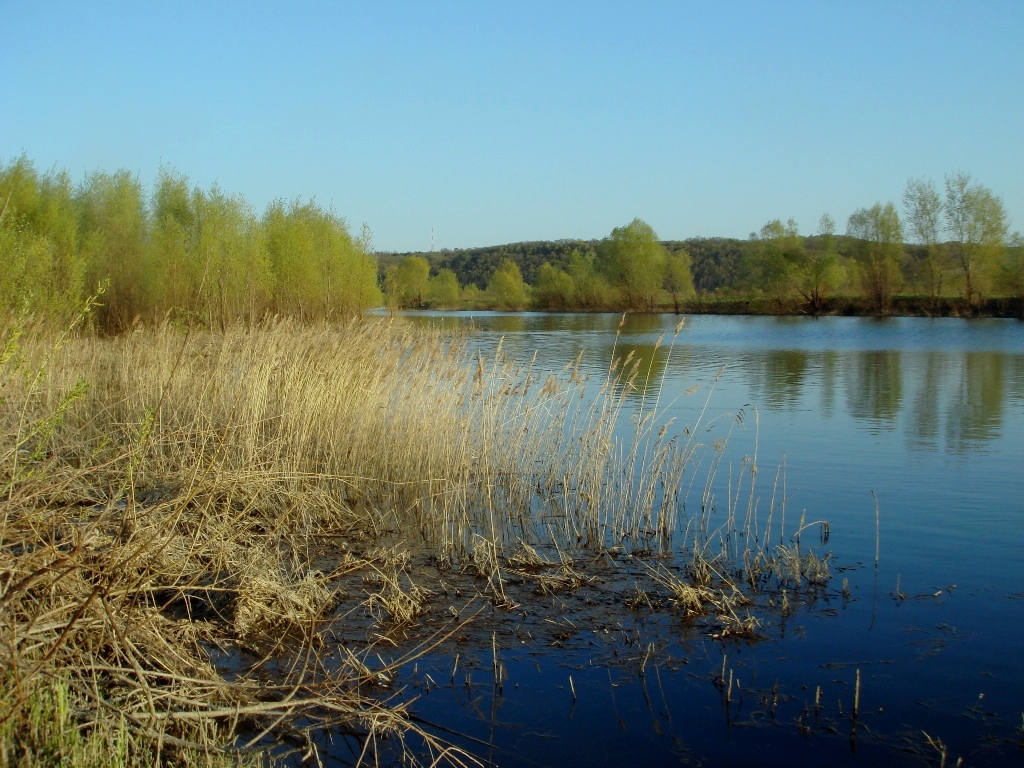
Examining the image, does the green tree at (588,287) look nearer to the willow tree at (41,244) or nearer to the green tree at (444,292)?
the green tree at (444,292)

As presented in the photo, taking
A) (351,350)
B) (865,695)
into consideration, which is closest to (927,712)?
(865,695)

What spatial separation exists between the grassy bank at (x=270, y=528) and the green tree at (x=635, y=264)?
50457 millimetres

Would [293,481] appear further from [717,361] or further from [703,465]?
[717,361]

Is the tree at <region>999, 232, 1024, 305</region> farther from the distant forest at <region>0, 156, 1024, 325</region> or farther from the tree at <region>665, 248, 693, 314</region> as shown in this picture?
the tree at <region>665, 248, 693, 314</region>

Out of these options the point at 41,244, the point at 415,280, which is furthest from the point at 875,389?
the point at 415,280

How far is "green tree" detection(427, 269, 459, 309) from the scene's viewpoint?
73963 millimetres

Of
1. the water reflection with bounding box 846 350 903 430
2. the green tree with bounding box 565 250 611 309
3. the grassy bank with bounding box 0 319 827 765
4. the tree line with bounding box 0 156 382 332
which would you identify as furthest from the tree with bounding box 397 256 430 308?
the grassy bank with bounding box 0 319 827 765

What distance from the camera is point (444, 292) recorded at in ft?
250

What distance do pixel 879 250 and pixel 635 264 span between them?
1925 centimetres

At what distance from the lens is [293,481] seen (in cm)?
674

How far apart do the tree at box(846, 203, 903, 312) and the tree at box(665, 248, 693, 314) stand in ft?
44.7

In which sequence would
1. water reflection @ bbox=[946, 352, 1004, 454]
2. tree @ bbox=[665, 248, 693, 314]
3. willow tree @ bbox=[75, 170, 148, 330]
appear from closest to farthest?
water reflection @ bbox=[946, 352, 1004, 454] < willow tree @ bbox=[75, 170, 148, 330] < tree @ bbox=[665, 248, 693, 314]

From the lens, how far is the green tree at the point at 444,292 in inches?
2912

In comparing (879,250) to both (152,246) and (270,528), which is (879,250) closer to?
(152,246)
